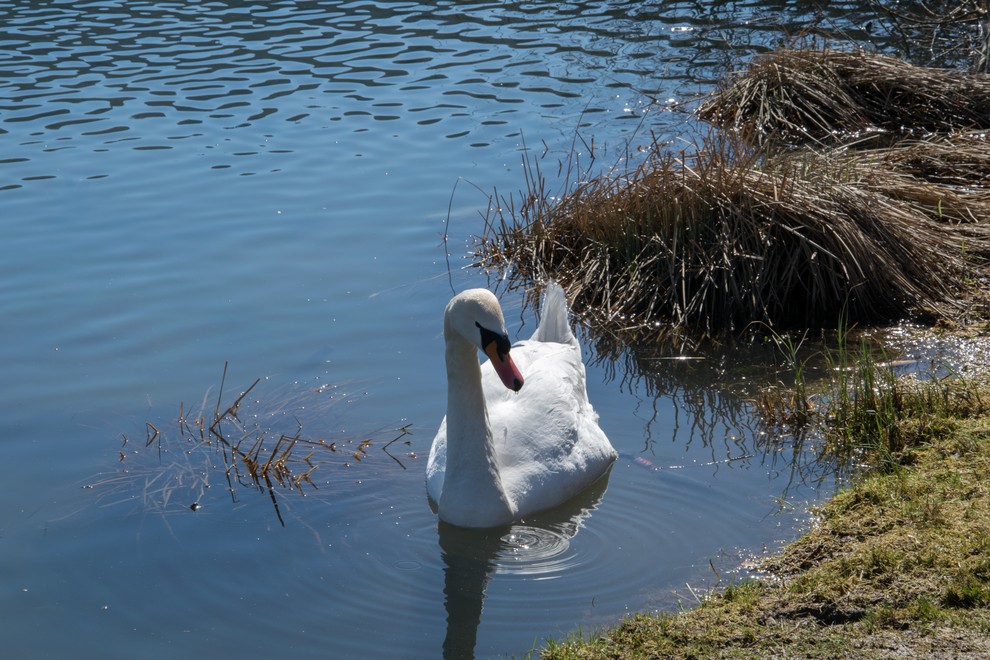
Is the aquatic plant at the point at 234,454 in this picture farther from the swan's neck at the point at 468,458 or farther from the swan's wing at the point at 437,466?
the swan's neck at the point at 468,458

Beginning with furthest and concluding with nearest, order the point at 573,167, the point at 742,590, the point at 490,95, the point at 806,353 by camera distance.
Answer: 1. the point at 490,95
2. the point at 573,167
3. the point at 806,353
4. the point at 742,590

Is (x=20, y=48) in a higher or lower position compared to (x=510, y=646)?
higher

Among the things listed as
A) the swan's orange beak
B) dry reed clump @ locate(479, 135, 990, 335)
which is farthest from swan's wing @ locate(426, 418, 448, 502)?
dry reed clump @ locate(479, 135, 990, 335)

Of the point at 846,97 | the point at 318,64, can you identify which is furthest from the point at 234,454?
the point at 318,64

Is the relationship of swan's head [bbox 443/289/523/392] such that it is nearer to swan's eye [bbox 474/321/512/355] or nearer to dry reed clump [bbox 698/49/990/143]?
swan's eye [bbox 474/321/512/355]

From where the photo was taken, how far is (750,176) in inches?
340

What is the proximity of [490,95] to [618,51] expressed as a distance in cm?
273

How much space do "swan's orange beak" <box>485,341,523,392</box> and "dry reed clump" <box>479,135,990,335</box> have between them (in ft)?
9.21

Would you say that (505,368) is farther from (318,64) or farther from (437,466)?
(318,64)

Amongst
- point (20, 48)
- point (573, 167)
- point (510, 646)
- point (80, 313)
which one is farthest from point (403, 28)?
point (510, 646)

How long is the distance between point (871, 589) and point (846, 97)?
8.90 metres

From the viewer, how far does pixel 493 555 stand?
573 centimetres

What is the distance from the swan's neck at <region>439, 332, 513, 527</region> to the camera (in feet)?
19.2

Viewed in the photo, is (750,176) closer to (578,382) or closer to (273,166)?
(578,382)
